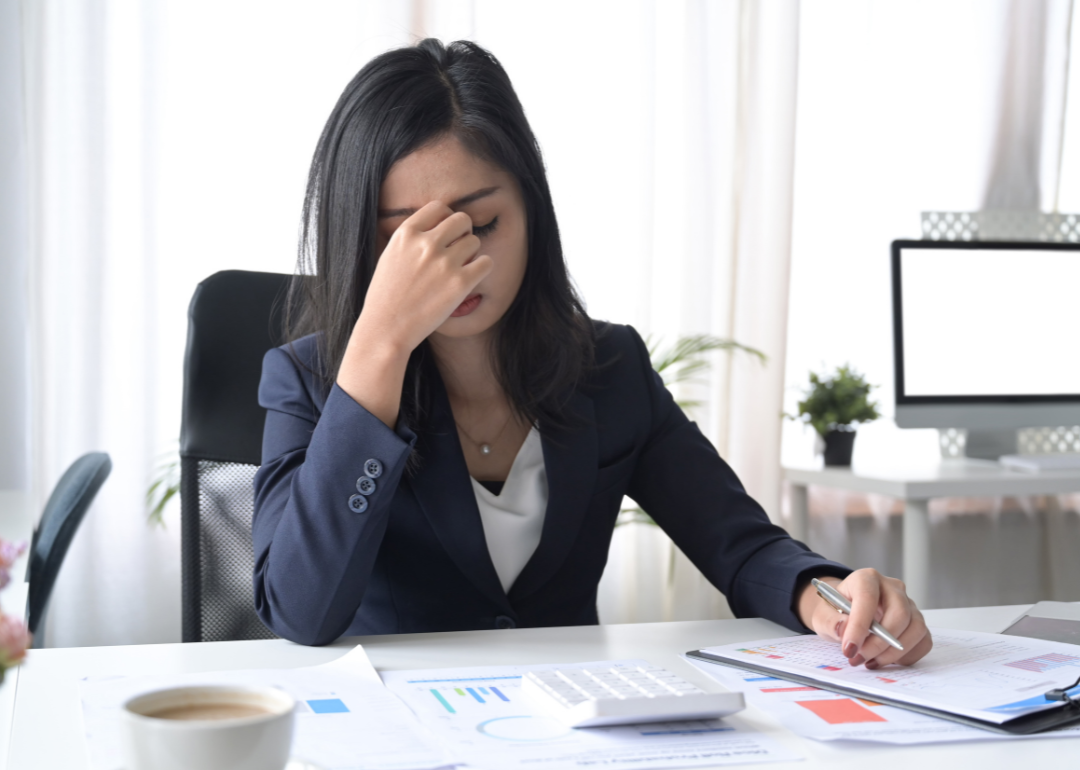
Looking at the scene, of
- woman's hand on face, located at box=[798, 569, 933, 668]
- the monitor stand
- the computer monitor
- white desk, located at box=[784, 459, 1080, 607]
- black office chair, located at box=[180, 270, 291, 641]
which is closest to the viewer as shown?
woman's hand on face, located at box=[798, 569, 933, 668]

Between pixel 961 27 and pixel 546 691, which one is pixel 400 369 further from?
pixel 961 27

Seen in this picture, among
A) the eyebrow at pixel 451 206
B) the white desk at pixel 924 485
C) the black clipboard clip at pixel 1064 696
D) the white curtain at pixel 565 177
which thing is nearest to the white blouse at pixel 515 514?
the eyebrow at pixel 451 206

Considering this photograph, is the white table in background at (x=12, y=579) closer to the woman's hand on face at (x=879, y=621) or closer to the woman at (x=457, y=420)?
the woman at (x=457, y=420)

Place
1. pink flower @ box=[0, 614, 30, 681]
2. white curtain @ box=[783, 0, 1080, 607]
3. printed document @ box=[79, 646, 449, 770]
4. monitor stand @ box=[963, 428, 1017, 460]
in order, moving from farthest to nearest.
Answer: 1. white curtain @ box=[783, 0, 1080, 607]
2. monitor stand @ box=[963, 428, 1017, 460]
3. printed document @ box=[79, 646, 449, 770]
4. pink flower @ box=[0, 614, 30, 681]

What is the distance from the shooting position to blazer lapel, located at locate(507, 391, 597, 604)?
1.07 metres

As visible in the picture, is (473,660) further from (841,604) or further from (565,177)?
(565,177)

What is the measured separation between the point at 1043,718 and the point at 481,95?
0.80 m

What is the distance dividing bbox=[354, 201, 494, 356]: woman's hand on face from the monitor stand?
2.03 metres

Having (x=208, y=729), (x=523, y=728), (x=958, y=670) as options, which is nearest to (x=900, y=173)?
(x=958, y=670)

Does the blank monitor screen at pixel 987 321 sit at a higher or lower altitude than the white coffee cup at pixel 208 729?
higher

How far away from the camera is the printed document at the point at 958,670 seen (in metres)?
0.66

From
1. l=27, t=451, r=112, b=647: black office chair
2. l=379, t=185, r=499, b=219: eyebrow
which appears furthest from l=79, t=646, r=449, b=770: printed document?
l=27, t=451, r=112, b=647: black office chair

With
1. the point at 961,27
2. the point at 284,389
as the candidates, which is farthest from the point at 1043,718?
the point at 961,27

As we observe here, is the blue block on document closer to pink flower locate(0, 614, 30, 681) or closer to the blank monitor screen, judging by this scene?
pink flower locate(0, 614, 30, 681)
